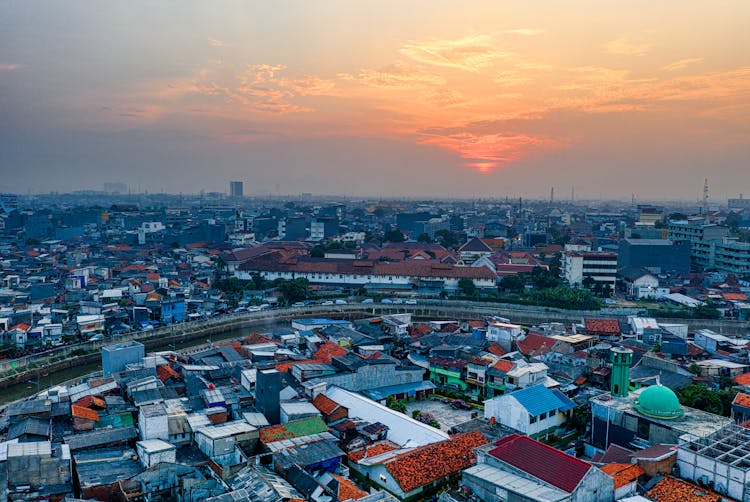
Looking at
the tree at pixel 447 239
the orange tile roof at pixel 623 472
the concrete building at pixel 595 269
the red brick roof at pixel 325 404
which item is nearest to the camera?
the orange tile roof at pixel 623 472

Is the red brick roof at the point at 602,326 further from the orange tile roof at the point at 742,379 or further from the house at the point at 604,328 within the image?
the orange tile roof at the point at 742,379

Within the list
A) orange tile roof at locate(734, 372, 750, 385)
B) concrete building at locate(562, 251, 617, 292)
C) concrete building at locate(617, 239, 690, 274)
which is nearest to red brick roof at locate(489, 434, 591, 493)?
orange tile roof at locate(734, 372, 750, 385)

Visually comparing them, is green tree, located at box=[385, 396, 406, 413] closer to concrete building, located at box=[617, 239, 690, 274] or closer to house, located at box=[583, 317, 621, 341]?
house, located at box=[583, 317, 621, 341]

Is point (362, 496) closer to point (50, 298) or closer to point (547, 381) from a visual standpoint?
point (547, 381)

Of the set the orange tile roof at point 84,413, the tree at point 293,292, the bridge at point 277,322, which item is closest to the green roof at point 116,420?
the orange tile roof at point 84,413

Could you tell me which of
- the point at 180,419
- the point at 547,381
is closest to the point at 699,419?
the point at 547,381

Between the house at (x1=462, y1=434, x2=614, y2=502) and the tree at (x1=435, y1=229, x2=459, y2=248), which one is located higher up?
the tree at (x1=435, y1=229, x2=459, y2=248)
